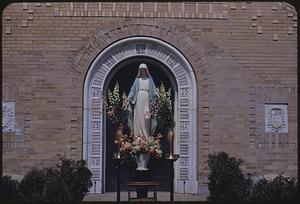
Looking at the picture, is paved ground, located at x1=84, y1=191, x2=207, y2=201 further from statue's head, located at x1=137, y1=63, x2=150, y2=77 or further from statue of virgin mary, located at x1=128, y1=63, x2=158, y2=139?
statue's head, located at x1=137, y1=63, x2=150, y2=77

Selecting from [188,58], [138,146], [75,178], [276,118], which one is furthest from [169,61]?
[75,178]

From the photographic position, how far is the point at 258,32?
1156 centimetres

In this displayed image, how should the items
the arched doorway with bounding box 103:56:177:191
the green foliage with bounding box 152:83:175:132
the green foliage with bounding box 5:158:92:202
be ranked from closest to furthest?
the green foliage with bounding box 5:158:92:202 → the green foliage with bounding box 152:83:175:132 → the arched doorway with bounding box 103:56:177:191

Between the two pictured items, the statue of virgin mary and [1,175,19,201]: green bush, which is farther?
the statue of virgin mary

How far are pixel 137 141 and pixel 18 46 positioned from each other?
3.72 metres

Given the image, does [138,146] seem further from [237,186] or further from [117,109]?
[237,186]

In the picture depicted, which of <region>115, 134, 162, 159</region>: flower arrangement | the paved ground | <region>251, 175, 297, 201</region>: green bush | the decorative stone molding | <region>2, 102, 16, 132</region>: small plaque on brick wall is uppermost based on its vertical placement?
the decorative stone molding

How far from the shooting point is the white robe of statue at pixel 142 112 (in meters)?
10.9

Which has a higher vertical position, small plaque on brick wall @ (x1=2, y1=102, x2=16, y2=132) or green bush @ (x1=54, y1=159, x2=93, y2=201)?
small plaque on brick wall @ (x1=2, y1=102, x2=16, y2=132)

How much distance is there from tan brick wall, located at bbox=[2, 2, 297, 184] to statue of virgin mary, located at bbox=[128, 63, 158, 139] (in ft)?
3.53

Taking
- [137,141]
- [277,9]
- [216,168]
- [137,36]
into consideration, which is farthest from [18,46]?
[277,9]

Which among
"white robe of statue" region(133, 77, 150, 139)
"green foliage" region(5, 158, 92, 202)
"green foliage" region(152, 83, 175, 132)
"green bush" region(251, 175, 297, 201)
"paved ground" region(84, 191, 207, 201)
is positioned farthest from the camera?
"white robe of statue" region(133, 77, 150, 139)

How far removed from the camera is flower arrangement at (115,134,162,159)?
30.8 feet

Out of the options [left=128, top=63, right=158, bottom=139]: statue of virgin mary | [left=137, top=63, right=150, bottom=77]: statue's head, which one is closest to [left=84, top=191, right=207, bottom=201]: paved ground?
[left=128, top=63, right=158, bottom=139]: statue of virgin mary
